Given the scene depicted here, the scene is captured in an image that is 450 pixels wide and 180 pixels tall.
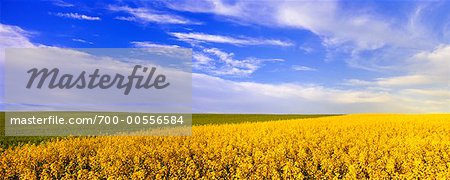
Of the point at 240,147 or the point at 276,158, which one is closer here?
the point at 276,158

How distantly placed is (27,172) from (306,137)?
9847mm

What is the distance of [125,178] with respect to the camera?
8.99 meters

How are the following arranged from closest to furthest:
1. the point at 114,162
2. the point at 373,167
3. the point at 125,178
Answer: the point at 125,178
the point at 373,167
the point at 114,162

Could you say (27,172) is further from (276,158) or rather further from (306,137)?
(306,137)

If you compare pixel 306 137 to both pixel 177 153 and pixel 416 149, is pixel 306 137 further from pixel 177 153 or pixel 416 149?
pixel 177 153

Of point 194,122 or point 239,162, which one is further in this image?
point 194,122

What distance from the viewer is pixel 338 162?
408 inches

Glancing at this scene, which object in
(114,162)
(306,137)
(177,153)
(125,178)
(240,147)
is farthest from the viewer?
(306,137)

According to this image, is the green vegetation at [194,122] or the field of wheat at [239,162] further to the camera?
the green vegetation at [194,122]

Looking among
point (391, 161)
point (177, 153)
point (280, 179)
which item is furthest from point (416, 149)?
point (177, 153)

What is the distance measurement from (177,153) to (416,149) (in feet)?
23.6

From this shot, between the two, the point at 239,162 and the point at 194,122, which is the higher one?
the point at 239,162

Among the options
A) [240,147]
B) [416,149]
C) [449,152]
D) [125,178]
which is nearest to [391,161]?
[416,149]

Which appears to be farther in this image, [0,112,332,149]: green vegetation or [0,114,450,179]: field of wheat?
[0,112,332,149]: green vegetation
